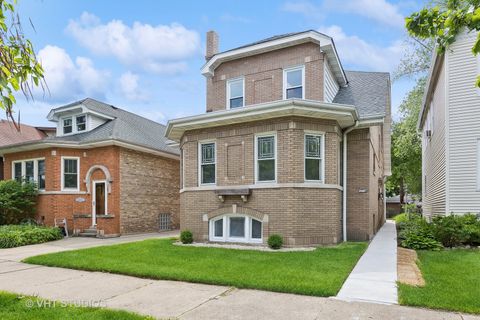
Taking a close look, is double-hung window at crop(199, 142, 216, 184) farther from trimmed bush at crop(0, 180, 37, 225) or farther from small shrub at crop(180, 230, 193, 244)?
trimmed bush at crop(0, 180, 37, 225)

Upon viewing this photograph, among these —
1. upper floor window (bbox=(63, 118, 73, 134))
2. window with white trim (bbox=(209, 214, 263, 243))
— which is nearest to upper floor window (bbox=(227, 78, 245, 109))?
window with white trim (bbox=(209, 214, 263, 243))

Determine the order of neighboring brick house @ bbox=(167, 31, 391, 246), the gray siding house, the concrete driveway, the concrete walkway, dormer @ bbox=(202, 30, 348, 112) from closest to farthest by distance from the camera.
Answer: the concrete driveway
the concrete walkway
neighboring brick house @ bbox=(167, 31, 391, 246)
the gray siding house
dormer @ bbox=(202, 30, 348, 112)

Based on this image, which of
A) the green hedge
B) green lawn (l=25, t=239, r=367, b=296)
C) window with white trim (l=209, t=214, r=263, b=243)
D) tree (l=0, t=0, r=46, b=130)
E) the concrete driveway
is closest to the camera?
tree (l=0, t=0, r=46, b=130)

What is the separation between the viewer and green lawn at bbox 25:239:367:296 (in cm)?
619

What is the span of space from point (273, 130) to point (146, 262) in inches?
202

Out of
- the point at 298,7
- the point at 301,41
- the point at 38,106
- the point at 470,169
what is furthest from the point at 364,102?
the point at 38,106

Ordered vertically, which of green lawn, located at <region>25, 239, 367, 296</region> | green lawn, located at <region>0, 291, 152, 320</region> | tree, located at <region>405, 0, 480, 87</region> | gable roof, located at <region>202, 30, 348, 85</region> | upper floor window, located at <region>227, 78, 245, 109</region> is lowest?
green lawn, located at <region>25, 239, 367, 296</region>

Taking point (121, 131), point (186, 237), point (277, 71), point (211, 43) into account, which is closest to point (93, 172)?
point (121, 131)

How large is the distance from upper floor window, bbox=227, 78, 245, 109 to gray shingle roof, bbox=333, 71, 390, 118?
363 centimetres

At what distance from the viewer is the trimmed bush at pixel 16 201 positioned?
50.0 feet

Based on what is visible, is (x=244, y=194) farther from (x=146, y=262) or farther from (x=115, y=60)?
(x=115, y=60)

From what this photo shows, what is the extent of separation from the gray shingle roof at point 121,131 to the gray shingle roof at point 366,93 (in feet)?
25.3

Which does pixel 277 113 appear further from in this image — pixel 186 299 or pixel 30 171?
pixel 30 171

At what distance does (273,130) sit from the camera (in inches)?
413
